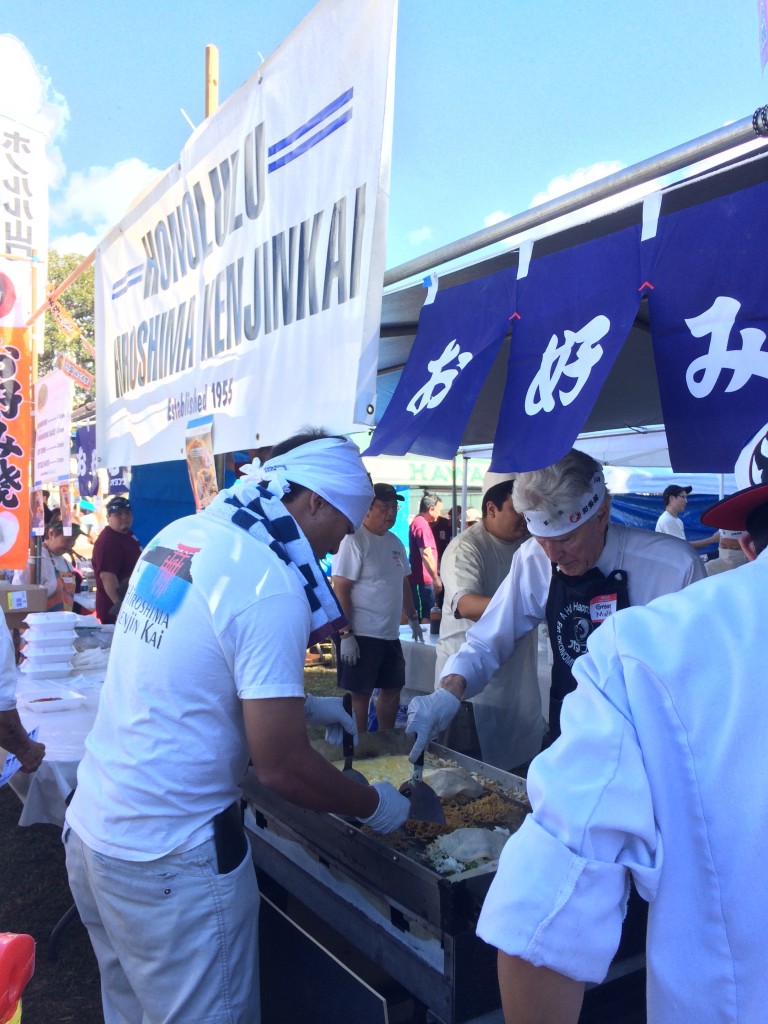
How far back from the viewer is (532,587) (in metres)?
2.62

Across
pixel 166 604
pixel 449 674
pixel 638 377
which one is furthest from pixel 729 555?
pixel 166 604

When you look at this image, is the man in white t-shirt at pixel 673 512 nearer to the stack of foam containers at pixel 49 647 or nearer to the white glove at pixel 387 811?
the stack of foam containers at pixel 49 647

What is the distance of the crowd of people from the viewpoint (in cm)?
77

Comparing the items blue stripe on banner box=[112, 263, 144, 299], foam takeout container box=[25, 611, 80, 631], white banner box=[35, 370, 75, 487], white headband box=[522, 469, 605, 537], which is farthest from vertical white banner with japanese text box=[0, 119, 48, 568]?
white headband box=[522, 469, 605, 537]

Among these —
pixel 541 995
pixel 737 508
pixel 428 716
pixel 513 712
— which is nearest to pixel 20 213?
pixel 513 712

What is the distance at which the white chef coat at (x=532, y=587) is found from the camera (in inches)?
88.6

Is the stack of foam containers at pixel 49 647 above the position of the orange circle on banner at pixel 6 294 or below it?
below

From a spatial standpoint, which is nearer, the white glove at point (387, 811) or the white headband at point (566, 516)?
the white glove at point (387, 811)

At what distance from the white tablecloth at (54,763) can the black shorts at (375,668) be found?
1852 millimetres

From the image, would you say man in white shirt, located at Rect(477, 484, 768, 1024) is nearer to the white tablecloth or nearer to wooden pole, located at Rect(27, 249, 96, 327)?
the white tablecloth

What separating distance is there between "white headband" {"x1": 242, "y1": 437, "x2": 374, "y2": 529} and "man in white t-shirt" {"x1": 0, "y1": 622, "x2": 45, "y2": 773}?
1.36 m

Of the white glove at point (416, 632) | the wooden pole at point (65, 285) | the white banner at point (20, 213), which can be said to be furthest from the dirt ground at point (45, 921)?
the white banner at point (20, 213)

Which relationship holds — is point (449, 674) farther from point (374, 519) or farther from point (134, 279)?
point (134, 279)

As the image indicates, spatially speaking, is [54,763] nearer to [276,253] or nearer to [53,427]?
[276,253]
